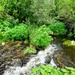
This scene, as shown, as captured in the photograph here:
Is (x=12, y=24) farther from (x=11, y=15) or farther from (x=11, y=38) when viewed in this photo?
(x=11, y=38)

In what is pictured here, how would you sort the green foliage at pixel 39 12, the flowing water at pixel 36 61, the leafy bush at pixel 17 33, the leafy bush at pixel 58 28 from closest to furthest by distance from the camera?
Result: 1. the flowing water at pixel 36 61
2. the leafy bush at pixel 17 33
3. the green foliage at pixel 39 12
4. the leafy bush at pixel 58 28

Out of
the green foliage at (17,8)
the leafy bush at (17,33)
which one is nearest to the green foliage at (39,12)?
the green foliage at (17,8)

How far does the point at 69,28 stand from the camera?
31703mm

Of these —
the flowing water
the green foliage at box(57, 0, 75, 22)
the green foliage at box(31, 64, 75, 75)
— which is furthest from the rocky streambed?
the green foliage at box(57, 0, 75, 22)

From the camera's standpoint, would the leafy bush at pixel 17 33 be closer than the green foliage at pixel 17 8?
Yes

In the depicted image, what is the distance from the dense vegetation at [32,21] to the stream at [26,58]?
1.19 meters

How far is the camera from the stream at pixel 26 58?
1498cm

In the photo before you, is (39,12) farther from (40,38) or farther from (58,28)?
(40,38)

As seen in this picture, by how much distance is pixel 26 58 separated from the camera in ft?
56.7

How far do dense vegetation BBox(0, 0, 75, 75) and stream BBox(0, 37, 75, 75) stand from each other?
119 cm

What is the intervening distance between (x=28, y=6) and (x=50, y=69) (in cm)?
2397

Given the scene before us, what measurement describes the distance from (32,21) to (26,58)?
432 inches

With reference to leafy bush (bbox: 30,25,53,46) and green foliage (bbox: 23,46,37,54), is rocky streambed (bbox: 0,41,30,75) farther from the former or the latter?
leafy bush (bbox: 30,25,53,46)

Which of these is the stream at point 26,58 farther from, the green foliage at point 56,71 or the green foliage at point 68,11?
the green foliage at point 56,71
